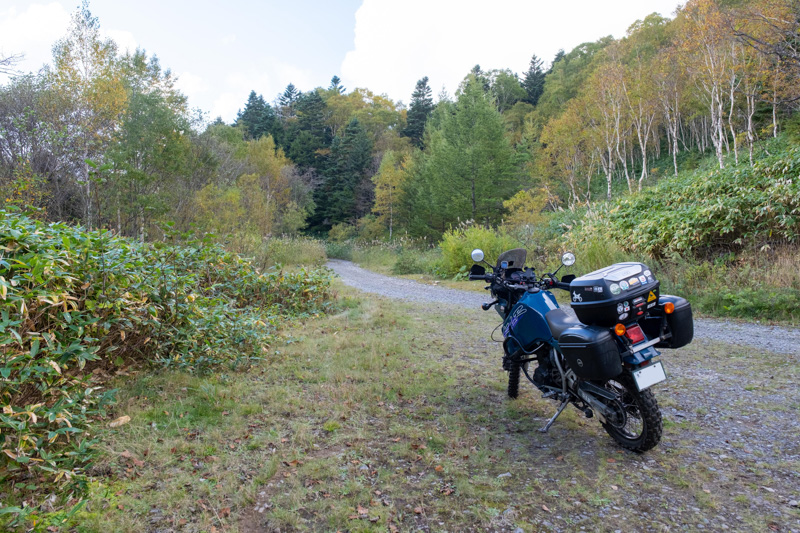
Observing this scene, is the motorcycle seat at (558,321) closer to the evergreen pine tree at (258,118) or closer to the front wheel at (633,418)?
the front wheel at (633,418)

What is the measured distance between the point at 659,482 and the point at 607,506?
42 cm

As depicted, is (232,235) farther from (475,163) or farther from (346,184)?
(346,184)

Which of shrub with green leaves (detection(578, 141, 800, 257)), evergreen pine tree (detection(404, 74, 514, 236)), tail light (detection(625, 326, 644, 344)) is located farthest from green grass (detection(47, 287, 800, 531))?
evergreen pine tree (detection(404, 74, 514, 236))

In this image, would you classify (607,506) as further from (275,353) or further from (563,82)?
(563,82)

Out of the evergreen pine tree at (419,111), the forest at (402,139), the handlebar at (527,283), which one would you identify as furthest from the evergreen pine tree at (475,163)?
the evergreen pine tree at (419,111)

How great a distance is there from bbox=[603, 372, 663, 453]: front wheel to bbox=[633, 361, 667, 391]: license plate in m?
0.04

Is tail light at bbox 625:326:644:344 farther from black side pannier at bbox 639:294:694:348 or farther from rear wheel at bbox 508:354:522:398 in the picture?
rear wheel at bbox 508:354:522:398

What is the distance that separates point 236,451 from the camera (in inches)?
113

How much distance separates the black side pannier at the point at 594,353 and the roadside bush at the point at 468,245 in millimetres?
9982

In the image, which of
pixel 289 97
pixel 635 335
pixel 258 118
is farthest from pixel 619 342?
pixel 289 97

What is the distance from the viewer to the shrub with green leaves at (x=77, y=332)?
227cm

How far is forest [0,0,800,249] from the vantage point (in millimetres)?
11555

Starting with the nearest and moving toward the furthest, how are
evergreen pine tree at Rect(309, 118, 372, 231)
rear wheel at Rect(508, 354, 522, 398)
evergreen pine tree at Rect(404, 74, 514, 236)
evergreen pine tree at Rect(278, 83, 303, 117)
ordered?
1. rear wheel at Rect(508, 354, 522, 398)
2. evergreen pine tree at Rect(404, 74, 514, 236)
3. evergreen pine tree at Rect(309, 118, 372, 231)
4. evergreen pine tree at Rect(278, 83, 303, 117)

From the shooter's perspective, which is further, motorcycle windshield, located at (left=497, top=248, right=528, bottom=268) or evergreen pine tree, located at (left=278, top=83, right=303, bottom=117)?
evergreen pine tree, located at (left=278, top=83, right=303, bottom=117)
